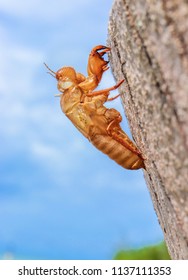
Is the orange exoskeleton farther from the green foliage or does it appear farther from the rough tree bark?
the green foliage

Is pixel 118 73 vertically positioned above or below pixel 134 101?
above

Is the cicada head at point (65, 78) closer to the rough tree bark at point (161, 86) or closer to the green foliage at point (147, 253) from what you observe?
the rough tree bark at point (161, 86)

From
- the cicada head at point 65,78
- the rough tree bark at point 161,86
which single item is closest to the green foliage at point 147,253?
the cicada head at point 65,78

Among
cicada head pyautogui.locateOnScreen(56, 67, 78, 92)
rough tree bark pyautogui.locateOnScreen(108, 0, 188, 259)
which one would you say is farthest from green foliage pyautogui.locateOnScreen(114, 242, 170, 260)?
rough tree bark pyautogui.locateOnScreen(108, 0, 188, 259)

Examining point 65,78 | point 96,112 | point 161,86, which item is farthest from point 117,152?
point 161,86
